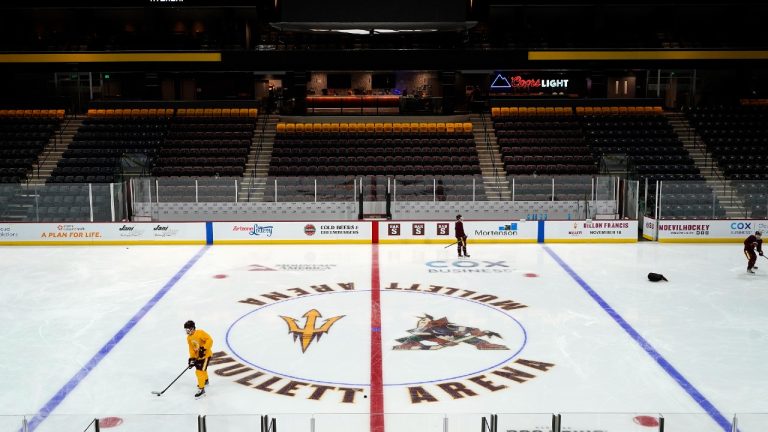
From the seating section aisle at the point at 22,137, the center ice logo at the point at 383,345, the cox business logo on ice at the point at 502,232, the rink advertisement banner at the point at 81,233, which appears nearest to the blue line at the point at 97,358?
the center ice logo at the point at 383,345

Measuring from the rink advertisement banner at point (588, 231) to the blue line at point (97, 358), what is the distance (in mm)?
11636

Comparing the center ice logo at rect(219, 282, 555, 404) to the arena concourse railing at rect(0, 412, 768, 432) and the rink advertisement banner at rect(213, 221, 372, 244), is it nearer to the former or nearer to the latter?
the arena concourse railing at rect(0, 412, 768, 432)

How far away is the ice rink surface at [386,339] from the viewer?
9.55 metres

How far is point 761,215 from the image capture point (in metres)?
23.2

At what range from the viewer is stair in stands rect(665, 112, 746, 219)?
75.6 feet

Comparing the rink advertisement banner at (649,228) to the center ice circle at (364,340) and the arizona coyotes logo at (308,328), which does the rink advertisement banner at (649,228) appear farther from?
the arizona coyotes logo at (308,328)

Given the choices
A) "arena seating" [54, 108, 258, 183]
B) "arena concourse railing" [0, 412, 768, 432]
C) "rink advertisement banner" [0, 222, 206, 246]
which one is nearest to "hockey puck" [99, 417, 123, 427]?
"arena concourse railing" [0, 412, 768, 432]

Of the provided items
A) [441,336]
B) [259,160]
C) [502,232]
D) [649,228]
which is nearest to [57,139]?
[259,160]

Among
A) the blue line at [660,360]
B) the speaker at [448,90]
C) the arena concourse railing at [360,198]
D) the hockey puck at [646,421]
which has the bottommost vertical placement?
the blue line at [660,360]

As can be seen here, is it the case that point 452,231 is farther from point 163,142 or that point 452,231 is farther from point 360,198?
point 163,142

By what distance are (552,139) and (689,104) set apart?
1123 cm

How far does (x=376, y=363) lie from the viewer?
1136 cm

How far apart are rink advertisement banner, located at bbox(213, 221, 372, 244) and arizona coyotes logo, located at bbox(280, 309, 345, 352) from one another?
27.3 feet

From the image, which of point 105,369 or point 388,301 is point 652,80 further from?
point 105,369
